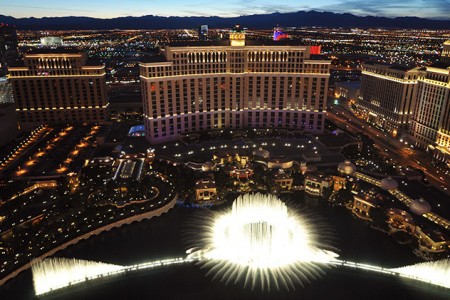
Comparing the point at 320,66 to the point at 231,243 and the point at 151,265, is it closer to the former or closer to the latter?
the point at 231,243

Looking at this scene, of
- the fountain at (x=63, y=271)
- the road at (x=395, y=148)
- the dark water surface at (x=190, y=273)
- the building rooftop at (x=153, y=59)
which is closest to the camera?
the dark water surface at (x=190, y=273)

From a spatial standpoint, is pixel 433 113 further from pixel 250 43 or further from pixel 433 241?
pixel 250 43

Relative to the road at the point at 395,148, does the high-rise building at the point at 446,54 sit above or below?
above

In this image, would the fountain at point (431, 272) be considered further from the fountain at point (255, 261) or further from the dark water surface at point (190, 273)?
the dark water surface at point (190, 273)

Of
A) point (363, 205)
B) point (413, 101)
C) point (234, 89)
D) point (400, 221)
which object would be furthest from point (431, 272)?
point (413, 101)

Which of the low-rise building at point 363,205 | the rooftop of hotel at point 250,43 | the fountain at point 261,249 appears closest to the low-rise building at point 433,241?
the low-rise building at point 363,205

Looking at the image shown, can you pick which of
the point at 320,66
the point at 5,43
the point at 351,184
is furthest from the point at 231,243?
the point at 5,43
